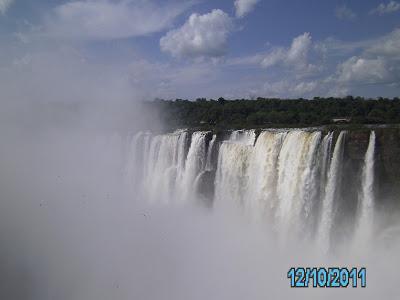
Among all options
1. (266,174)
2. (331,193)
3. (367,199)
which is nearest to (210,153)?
(266,174)

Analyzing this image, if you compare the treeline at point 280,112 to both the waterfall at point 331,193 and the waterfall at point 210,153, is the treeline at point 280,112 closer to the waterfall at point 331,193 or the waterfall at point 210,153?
the waterfall at point 210,153

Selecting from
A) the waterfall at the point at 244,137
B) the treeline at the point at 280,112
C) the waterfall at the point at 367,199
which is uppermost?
the treeline at the point at 280,112

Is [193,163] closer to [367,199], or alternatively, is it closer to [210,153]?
[210,153]

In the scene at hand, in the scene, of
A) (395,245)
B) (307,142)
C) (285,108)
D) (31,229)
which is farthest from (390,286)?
(285,108)

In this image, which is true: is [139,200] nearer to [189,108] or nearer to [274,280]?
[274,280]

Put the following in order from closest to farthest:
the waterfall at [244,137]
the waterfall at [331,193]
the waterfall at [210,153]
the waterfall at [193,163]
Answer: the waterfall at [331,193] → the waterfall at [244,137] → the waterfall at [210,153] → the waterfall at [193,163]

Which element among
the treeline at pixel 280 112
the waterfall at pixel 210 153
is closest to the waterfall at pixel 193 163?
the waterfall at pixel 210 153

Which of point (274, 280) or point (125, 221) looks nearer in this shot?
point (274, 280)
